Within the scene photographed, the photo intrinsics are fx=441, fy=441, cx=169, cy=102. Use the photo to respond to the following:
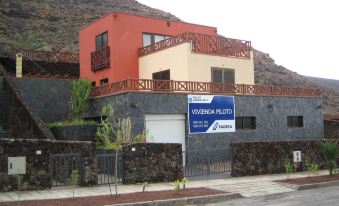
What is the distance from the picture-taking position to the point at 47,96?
963 inches

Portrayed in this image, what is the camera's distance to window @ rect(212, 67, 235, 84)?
26.6 m

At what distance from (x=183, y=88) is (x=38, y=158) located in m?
9.87

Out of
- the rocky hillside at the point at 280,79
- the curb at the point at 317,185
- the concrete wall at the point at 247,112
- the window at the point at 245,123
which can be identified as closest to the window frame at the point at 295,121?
the concrete wall at the point at 247,112

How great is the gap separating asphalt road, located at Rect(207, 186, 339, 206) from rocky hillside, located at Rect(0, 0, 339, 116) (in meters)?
34.8

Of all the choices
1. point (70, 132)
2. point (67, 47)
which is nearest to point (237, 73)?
point (70, 132)

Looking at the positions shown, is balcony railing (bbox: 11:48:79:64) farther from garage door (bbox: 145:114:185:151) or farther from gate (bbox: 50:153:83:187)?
gate (bbox: 50:153:83:187)

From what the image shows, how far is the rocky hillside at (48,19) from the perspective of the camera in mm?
54594

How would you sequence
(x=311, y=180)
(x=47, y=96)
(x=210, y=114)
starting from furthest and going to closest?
1. (x=47, y=96)
2. (x=210, y=114)
3. (x=311, y=180)

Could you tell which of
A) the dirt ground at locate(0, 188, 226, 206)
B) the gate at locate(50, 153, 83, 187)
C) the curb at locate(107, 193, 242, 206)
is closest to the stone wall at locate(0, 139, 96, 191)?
the gate at locate(50, 153, 83, 187)

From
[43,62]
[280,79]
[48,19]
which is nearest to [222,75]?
[43,62]

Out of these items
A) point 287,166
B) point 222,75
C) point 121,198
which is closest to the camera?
point 121,198

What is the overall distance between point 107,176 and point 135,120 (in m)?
4.28

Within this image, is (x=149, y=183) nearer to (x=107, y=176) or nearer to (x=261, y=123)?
(x=107, y=176)

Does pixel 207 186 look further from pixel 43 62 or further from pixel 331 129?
pixel 43 62
